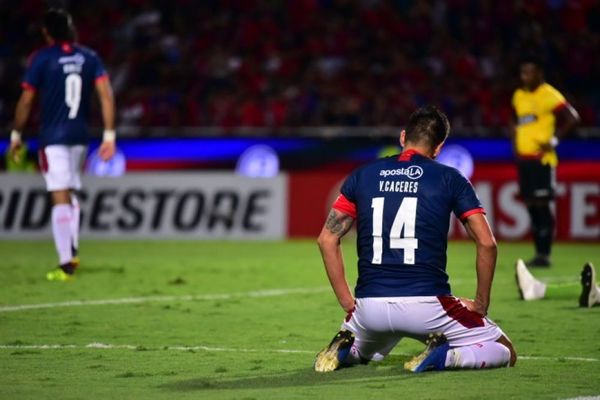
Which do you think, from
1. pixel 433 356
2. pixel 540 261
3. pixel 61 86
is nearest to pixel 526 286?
pixel 540 261

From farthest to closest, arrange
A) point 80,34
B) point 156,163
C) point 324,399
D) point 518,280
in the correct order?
point 80,34
point 156,163
point 518,280
point 324,399

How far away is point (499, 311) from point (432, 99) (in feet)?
37.9

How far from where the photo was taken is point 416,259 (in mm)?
7254

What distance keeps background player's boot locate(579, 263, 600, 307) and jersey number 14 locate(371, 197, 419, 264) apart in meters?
3.66

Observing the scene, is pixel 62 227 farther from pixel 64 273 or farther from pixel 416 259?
pixel 416 259

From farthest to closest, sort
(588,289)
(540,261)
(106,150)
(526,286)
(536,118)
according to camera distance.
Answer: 1. (540,261)
2. (536,118)
3. (106,150)
4. (526,286)
5. (588,289)

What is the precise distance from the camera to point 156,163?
70.3ft

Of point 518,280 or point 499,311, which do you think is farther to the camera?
point 518,280

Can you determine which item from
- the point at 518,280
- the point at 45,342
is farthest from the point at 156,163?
the point at 45,342

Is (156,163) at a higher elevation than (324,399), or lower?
higher

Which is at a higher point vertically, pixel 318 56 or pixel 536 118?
pixel 318 56

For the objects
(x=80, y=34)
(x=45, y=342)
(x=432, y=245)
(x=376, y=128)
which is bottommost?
(x=45, y=342)

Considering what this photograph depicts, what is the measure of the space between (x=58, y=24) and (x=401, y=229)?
6755mm

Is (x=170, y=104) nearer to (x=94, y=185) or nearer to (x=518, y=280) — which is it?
(x=94, y=185)
